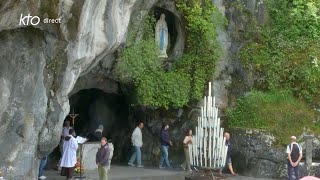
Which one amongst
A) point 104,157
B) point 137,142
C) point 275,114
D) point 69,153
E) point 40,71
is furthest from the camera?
point 137,142

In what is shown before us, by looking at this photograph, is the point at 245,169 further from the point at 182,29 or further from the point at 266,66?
the point at 182,29

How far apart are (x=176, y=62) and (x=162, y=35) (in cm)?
113

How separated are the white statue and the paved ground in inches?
170

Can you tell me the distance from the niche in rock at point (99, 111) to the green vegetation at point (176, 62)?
3.49m

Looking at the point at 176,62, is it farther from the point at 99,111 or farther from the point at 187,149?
the point at 99,111

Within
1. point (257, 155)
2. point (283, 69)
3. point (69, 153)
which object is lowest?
point (257, 155)

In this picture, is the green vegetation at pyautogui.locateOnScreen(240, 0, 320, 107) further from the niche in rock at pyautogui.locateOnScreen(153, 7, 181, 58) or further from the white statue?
the white statue

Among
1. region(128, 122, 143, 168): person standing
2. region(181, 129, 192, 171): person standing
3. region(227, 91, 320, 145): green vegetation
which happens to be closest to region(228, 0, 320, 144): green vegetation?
region(227, 91, 320, 145): green vegetation

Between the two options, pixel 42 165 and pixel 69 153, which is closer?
pixel 69 153

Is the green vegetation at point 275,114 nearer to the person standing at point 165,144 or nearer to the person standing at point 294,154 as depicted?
the person standing at point 165,144

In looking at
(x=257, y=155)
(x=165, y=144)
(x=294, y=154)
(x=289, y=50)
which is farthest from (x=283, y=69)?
(x=294, y=154)

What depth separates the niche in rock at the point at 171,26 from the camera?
67.9ft

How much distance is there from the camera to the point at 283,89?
65.0 feet

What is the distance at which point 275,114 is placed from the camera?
18891 mm
